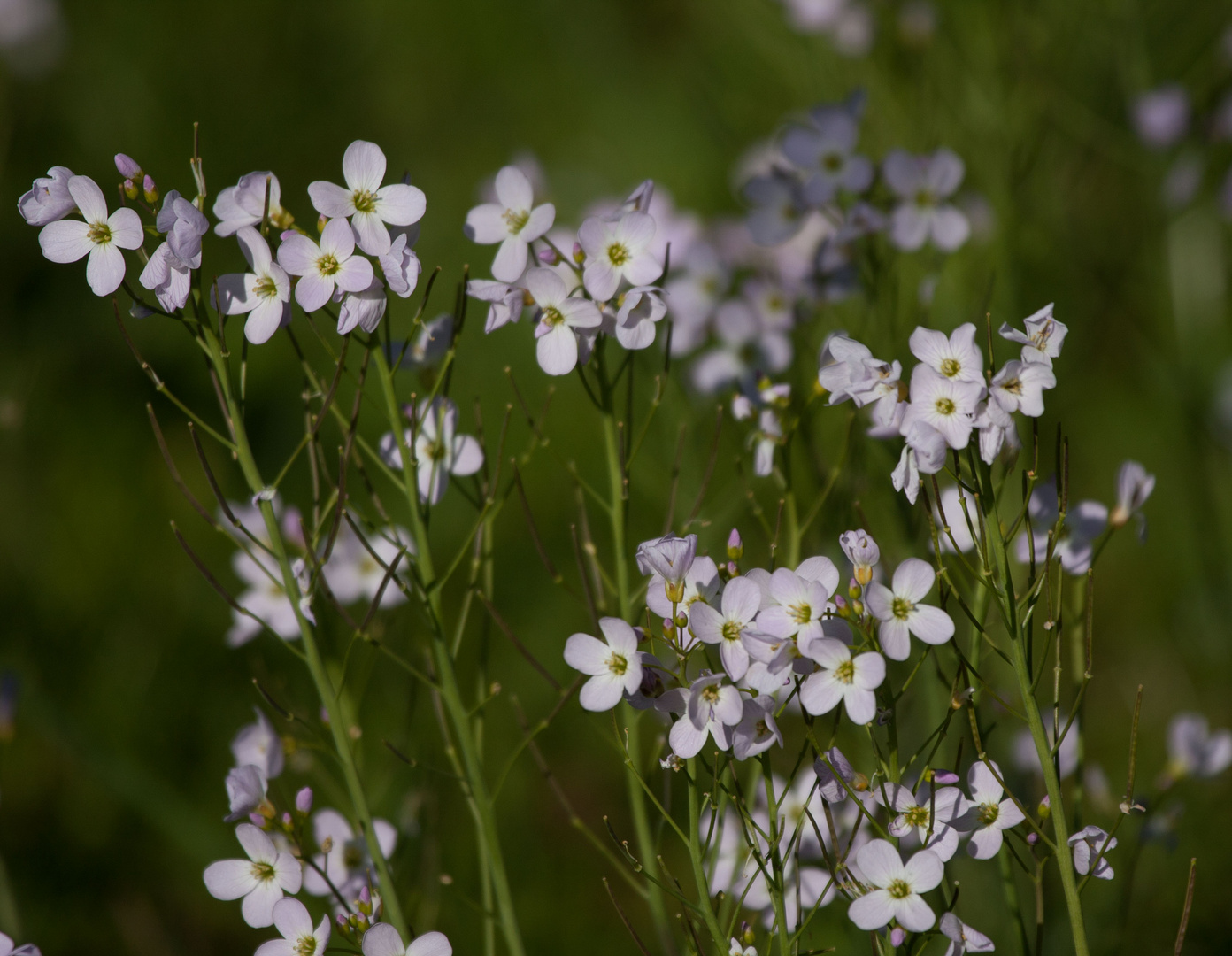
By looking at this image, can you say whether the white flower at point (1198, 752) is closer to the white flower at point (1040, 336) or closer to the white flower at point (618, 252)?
the white flower at point (1040, 336)

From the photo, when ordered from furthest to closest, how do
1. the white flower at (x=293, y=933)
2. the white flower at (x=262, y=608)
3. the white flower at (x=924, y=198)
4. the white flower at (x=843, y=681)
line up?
the white flower at (x=924, y=198) < the white flower at (x=262, y=608) < the white flower at (x=293, y=933) < the white flower at (x=843, y=681)

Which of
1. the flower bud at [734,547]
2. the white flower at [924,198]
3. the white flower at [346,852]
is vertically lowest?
the white flower at [346,852]

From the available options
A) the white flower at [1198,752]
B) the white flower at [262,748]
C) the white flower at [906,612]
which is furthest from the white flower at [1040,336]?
the white flower at [262,748]

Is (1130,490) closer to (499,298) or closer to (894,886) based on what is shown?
(894,886)

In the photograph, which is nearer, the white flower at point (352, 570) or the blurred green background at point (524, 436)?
the white flower at point (352, 570)

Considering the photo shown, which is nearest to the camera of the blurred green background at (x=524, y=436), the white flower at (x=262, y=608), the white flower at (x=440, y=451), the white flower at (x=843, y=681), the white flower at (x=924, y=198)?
the white flower at (x=843, y=681)

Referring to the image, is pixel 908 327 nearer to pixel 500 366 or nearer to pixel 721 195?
pixel 500 366

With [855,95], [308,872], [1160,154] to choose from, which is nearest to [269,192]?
[308,872]

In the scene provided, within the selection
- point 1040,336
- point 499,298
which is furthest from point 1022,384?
point 499,298
